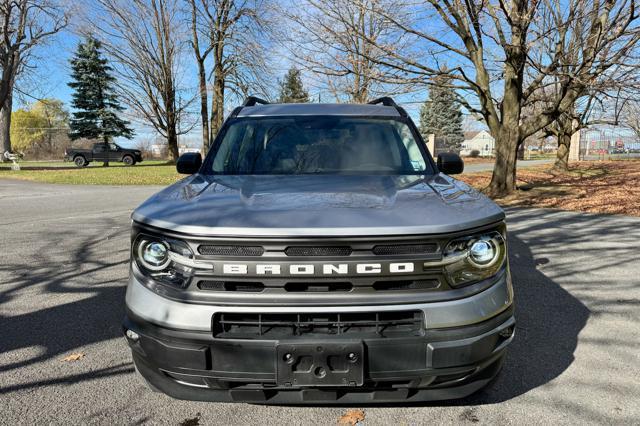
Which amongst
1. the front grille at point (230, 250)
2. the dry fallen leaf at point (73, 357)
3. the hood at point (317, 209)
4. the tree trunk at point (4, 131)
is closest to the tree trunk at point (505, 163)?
the hood at point (317, 209)

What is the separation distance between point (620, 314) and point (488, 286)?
2.69 meters

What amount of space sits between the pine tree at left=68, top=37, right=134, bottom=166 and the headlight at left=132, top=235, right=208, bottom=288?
41.6 meters

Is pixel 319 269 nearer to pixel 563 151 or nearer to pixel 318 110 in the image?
pixel 318 110

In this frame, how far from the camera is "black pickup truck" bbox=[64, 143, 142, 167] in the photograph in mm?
33312

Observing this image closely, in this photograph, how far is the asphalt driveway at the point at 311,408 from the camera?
2.41 m

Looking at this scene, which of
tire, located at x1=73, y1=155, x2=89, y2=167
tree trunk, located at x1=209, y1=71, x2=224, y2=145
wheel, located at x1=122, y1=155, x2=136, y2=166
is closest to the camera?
tree trunk, located at x1=209, y1=71, x2=224, y2=145

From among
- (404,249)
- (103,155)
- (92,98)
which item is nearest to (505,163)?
(404,249)

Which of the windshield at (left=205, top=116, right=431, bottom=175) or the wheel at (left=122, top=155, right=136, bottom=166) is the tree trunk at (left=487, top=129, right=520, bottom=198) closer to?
the windshield at (left=205, top=116, right=431, bottom=175)

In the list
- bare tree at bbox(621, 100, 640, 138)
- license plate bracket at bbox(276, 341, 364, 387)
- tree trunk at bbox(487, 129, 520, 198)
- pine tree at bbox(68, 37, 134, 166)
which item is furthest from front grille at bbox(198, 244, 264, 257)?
pine tree at bbox(68, 37, 134, 166)

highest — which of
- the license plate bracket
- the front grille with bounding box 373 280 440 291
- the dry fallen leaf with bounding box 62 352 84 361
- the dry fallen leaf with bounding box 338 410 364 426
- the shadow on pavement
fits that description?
the front grille with bounding box 373 280 440 291

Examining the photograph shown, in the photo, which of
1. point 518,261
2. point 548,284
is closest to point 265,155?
point 548,284

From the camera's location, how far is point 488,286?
2.08 metres

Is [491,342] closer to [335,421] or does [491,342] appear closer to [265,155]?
[335,421]

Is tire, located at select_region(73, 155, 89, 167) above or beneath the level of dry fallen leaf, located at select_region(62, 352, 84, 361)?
above
